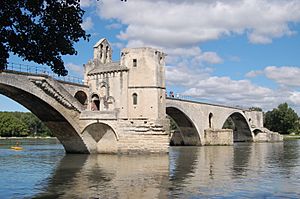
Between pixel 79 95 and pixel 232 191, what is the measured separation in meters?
26.6

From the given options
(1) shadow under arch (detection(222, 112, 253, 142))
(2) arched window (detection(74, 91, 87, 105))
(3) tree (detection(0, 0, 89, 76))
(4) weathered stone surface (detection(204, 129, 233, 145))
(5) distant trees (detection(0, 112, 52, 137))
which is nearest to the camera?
(3) tree (detection(0, 0, 89, 76))

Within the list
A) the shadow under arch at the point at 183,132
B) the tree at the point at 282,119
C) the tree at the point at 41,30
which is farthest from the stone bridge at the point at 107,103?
the tree at the point at 282,119

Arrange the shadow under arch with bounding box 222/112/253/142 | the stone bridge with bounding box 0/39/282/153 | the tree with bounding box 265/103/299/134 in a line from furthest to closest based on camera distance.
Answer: the tree with bounding box 265/103/299/134
the shadow under arch with bounding box 222/112/253/142
the stone bridge with bounding box 0/39/282/153

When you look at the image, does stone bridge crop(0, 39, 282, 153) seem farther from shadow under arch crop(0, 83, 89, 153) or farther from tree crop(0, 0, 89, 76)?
tree crop(0, 0, 89, 76)

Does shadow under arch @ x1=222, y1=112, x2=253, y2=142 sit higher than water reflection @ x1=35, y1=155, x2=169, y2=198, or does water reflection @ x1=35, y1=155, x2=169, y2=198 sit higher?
shadow under arch @ x1=222, y1=112, x2=253, y2=142

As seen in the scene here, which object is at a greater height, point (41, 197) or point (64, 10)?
point (64, 10)

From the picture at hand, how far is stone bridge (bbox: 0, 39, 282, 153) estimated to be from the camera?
33.9 metres

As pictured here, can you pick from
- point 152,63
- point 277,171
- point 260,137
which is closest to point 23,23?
point 277,171

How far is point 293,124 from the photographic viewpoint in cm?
11312

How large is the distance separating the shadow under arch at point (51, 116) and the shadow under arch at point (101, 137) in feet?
2.80

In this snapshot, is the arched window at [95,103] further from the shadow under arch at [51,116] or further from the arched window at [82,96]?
the shadow under arch at [51,116]

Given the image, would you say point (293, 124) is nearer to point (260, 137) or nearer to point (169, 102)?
point (260, 137)

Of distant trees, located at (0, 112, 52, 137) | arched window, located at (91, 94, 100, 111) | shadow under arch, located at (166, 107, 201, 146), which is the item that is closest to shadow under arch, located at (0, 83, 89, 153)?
arched window, located at (91, 94, 100, 111)

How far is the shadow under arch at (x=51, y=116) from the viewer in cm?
3252
